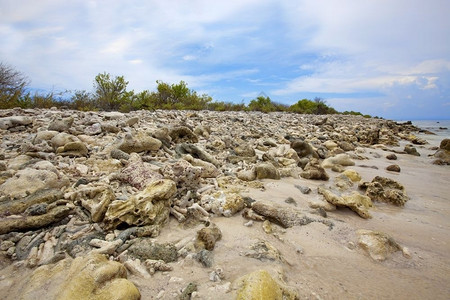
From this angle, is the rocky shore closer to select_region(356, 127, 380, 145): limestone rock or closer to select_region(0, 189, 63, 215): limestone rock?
select_region(0, 189, 63, 215): limestone rock

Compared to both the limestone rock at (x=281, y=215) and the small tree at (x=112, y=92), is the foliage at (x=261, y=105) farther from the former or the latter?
the limestone rock at (x=281, y=215)

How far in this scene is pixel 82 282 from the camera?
153 centimetres

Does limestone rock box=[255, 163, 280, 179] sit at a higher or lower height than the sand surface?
higher

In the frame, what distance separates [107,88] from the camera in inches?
553

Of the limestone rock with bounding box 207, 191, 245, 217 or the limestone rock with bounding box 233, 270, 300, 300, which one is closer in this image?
the limestone rock with bounding box 233, 270, 300, 300

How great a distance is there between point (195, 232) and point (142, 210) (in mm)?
596

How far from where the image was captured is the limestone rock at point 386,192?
372 centimetres

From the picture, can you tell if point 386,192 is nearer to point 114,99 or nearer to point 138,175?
point 138,175

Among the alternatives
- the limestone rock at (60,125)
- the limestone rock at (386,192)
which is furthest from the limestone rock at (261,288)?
the limestone rock at (60,125)

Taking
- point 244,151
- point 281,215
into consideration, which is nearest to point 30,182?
point 281,215

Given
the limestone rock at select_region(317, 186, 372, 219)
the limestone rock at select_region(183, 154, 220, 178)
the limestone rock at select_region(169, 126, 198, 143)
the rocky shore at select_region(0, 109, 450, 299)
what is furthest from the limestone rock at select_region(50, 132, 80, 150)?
the limestone rock at select_region(317, 186, 372, 219)

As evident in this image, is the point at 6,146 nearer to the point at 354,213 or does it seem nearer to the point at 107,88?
the point at 354,213

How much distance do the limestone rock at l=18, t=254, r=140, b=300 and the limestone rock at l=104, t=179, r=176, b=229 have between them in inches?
21.5

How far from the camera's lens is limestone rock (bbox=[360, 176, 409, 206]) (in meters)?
3.72
